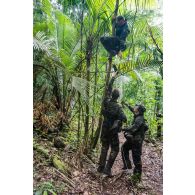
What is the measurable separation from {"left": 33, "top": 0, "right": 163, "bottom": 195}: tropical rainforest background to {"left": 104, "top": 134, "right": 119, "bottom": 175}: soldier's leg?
59 millimetres

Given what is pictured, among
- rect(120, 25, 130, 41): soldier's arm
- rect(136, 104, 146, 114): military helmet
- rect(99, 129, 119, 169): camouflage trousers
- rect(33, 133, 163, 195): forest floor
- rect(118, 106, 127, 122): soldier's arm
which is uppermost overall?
rect(120, 25, 130, 41): soldier's arm

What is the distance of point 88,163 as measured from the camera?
4.31m

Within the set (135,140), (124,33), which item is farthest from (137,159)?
(124,33)

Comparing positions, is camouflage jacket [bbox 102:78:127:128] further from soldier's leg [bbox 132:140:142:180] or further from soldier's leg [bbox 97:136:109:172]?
soldier's leg [bbox 132:140:142:180]

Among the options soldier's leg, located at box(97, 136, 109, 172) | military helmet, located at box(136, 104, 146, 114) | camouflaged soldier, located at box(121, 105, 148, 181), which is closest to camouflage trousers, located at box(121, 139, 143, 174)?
camouflaged soldier, located at box(121, 105, 148, 181)

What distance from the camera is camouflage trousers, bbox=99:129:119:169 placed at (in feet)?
14.1

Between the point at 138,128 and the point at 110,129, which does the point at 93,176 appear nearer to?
the point at 110,129

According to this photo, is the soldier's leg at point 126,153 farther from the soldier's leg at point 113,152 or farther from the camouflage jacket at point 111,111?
the camouflage jacket at point 111,111

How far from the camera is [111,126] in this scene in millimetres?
4309

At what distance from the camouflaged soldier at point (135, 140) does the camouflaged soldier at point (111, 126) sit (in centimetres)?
9

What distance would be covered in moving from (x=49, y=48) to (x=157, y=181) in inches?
65.7

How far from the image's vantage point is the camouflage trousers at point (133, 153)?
4.30 meters
